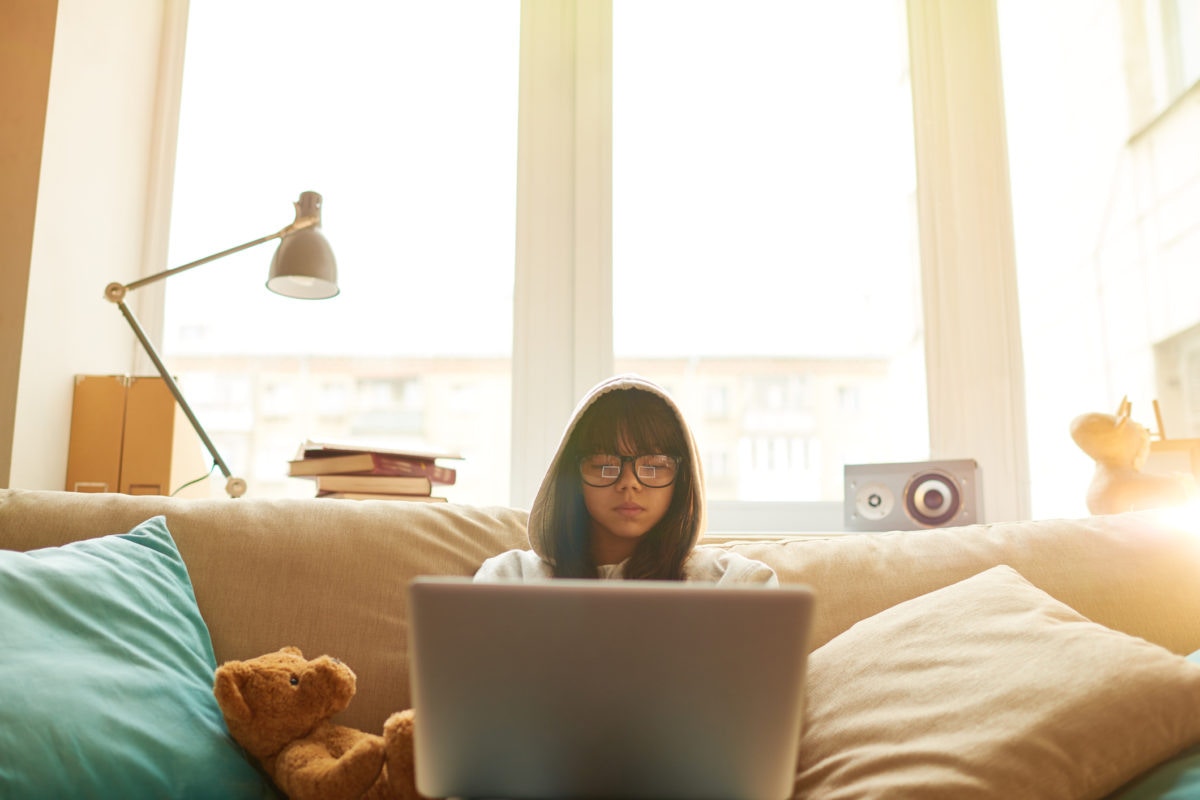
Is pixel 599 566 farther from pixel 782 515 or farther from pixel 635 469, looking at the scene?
pixel 782 515

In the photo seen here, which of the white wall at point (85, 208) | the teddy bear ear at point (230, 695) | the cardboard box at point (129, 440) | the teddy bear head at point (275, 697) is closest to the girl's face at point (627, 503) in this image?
the teddy bear head at point (275, 697)

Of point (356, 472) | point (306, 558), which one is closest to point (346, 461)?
point (356, 472)

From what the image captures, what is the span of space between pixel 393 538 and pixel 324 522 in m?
0.12

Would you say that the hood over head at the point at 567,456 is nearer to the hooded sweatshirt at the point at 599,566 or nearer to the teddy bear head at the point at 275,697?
the hooded sweatshirt at the point at 599,566

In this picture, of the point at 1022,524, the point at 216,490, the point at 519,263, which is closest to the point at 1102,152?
the point at 1022,524

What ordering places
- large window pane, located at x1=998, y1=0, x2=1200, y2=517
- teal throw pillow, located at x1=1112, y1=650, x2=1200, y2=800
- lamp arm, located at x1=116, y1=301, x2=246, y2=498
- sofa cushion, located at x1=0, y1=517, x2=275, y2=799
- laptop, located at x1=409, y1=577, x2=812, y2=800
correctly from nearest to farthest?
laptop, located at x1=409, y1=577, x2=812, y2=800, teal throw pillow, located at x1=1112, y1=650, x2=1200, y2=800, sofa cushion, located at x1=0, y1=517, x2=275, y2=799, lamp arm, located at x1=116, y1=301, x2=246, y2=498, large window pane, located at x1=998, y1=0, x2=1200, y2=517

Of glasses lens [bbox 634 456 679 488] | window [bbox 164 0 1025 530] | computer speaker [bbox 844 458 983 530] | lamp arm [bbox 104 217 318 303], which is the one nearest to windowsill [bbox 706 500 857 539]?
window [bbox 164 0 1025 530]

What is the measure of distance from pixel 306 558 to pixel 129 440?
2.83 feet

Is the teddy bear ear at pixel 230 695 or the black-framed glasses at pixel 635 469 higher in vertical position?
the black-framed glasses at pixel 635 469

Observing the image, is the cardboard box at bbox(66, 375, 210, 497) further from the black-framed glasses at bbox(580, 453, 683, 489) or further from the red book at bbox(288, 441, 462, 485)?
the black-framed glasses at bbox(580, 453, 683, 489)

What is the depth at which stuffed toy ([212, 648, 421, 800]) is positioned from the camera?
1.19m

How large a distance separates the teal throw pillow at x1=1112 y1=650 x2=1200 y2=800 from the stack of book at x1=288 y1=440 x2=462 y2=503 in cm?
136

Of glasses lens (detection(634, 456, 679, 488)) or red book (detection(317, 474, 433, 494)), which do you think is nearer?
glasses lens (detection(634, 456, 679, 488))

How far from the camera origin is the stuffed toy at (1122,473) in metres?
1.87
